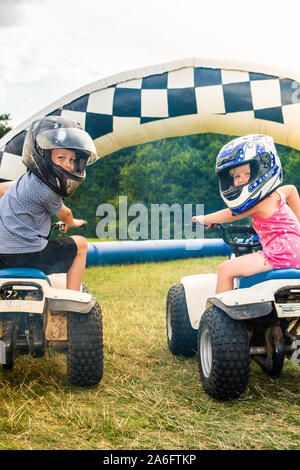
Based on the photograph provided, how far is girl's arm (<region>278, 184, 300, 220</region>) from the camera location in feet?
8.89

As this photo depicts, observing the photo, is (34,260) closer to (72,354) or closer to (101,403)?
(72,354)

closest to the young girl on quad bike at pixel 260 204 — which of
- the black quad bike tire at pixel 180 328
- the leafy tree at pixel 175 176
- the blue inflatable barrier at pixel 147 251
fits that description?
the black quad bike tire at pixel 180 328

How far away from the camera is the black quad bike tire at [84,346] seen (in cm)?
246

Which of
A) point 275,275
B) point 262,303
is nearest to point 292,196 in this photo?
point 275,275

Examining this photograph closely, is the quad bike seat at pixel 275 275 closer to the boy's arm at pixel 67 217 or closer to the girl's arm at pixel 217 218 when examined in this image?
the girl's arm at pixel 217 218

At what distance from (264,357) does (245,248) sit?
63 cm

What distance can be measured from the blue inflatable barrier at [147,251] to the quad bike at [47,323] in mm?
5339

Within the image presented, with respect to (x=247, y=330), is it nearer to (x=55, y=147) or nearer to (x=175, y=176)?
(x=55, y=147)

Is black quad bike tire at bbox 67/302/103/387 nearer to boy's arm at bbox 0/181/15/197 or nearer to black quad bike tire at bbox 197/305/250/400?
black quad bike tire at bbox 197/305/250/400

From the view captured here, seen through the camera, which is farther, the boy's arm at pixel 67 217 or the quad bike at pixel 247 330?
the boy's arm at pixel 67 217

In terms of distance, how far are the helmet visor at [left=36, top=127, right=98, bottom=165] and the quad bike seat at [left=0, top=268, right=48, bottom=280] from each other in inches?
24.3

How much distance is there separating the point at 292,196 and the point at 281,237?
0.35 metres

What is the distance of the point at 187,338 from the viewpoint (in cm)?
315
